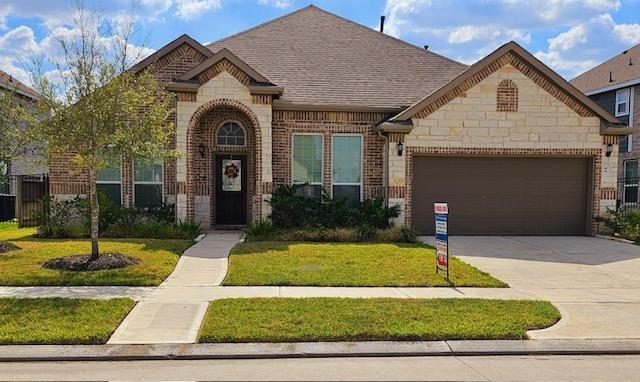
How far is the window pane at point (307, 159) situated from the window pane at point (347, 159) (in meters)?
0.50

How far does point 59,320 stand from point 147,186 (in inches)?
366

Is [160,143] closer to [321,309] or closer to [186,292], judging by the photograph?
[186,292]

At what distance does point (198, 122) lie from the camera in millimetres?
14523

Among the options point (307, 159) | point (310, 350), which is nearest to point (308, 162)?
point (307, 159)

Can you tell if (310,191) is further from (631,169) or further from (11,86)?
(631,169)

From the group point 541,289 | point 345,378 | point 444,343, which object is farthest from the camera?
point 541,289

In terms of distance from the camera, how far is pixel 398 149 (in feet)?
47.4

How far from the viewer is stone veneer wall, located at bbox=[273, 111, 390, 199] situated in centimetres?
1507

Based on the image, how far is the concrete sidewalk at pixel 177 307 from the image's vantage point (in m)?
5.80

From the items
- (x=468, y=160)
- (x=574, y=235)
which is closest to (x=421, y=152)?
(x=468, y=160)

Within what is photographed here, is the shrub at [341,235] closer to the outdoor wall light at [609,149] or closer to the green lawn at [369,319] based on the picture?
the green lawn at [369,319]

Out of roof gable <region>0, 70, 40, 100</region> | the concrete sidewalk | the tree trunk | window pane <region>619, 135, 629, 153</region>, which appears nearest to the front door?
the concrete sidewalk

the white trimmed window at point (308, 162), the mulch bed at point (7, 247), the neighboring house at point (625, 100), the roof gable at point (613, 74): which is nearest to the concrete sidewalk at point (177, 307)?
the mulch bed at point (7, 247)

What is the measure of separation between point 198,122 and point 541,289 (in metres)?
10.2
